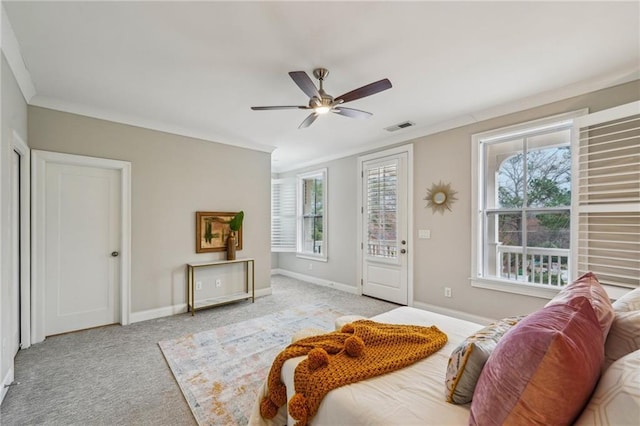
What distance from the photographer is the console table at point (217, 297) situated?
157 inches

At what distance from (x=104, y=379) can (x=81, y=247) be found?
1746 millimetres

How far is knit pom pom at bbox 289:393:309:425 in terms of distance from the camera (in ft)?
4.19

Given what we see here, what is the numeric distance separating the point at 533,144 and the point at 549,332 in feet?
10.4

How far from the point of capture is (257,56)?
2311 millimetres

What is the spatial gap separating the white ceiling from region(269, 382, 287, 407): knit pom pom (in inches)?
88.4

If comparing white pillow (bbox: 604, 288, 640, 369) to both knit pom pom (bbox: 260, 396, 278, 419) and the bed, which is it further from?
knit pom pom (bbox: 260, 396, 278, 419)

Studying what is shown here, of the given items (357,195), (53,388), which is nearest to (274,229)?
(357,195)

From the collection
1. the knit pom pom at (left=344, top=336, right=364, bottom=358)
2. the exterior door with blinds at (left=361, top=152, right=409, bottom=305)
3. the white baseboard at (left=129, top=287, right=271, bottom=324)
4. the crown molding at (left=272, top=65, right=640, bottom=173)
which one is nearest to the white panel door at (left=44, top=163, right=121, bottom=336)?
the white baseboard at (left=129, top=287, right=271, bottom=324)

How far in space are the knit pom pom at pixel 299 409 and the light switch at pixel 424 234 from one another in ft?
10.4

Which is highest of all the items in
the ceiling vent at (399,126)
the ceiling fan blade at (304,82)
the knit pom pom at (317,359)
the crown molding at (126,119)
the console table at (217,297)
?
the ceiling vent at (399,126)

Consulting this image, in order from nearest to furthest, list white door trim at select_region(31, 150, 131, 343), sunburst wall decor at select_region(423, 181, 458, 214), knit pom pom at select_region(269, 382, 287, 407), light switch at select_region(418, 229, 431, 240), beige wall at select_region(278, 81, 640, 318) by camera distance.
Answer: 1. knit pom pom at select_region(269, 382, 287, 407)
2. white door trim at select_region(31, 150, 131, 343)
3. beige wall at select_region(278, 81, 640, 318)
4. sunburst wall decor at select_region(423, 181, 458, 214)
5. light switch at select_region(418, 229, 431, 240)

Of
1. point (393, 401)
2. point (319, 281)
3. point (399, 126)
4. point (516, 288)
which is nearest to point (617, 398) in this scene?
point (393, 401)

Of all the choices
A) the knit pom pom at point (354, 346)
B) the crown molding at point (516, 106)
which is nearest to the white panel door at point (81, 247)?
the knit pom pom at point (354, 346)

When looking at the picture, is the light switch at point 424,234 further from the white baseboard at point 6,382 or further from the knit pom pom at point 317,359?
the white baseboard at point 6,382
